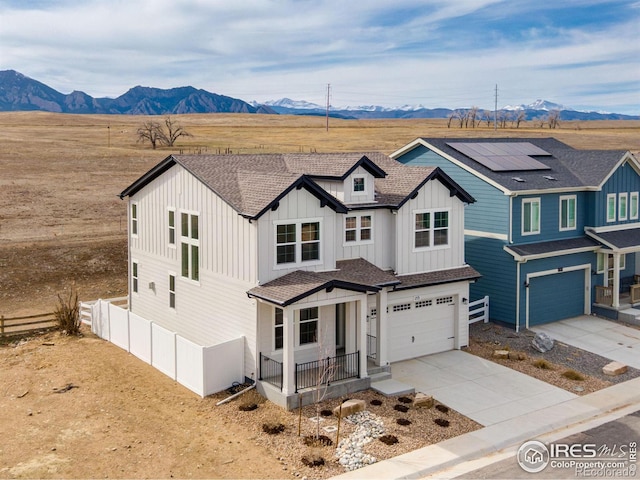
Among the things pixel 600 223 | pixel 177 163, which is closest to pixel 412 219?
pixel 177 163

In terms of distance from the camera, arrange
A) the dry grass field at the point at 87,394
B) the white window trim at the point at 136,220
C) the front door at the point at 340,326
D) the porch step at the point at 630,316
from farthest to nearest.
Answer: the porch step at the point at 630,316 → the white window trim at the point at 136,220 → the front door at the point at 340,326 → the dry grass field at the point at 87,394

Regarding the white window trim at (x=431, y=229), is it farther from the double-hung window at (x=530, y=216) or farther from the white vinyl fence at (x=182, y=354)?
the white vinyl fence at (x=182, y=354)

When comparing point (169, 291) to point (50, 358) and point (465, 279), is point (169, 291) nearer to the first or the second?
point (50, 358)

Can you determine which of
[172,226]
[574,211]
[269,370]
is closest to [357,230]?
[269,370]

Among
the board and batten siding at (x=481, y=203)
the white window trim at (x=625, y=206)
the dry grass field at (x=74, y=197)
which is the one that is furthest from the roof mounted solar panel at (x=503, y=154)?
the dry grass field at (x=74, y=197)

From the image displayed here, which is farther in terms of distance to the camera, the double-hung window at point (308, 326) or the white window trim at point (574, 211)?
the white window trim at point (574, 211)

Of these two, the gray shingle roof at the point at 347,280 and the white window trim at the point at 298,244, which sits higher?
the white window trim at the point at 298,244

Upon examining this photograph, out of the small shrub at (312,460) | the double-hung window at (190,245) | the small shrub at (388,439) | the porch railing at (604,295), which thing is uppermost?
the double-hung window at (190,245)
